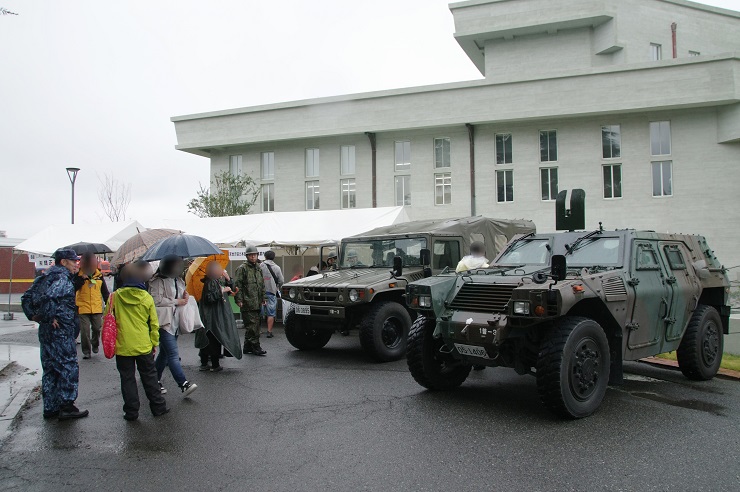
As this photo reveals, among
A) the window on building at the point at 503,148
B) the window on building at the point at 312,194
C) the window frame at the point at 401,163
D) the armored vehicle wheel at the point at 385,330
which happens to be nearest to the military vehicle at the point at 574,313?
the armored vehicle wheel at the point at 385,330

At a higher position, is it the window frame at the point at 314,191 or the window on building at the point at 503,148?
the window on building at the point at 503,148

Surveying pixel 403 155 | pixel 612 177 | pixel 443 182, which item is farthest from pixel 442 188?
pixel 612 177

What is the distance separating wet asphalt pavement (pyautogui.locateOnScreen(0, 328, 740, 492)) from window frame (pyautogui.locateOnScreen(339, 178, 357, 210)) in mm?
26410

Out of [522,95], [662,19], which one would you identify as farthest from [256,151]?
[662,19]

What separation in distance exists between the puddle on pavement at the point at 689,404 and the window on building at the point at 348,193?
27.4 meters

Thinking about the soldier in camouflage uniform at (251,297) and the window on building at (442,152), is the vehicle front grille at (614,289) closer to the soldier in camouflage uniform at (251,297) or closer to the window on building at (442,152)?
the soldier in camouflage uniform at (251,297)

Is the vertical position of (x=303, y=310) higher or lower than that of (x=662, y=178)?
lower

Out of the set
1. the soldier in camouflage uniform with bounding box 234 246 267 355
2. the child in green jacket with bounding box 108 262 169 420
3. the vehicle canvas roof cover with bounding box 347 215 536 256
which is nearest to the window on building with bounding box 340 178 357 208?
the vehicle canvas roof cover with bounding box 347 215 536 256

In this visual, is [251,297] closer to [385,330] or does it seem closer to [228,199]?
[385,330]

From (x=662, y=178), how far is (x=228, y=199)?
2240cm

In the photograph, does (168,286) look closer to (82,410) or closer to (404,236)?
(82,410)

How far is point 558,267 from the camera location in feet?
17.7

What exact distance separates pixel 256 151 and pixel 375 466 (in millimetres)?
33663

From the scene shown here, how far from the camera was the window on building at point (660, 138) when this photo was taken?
28.9 meters
